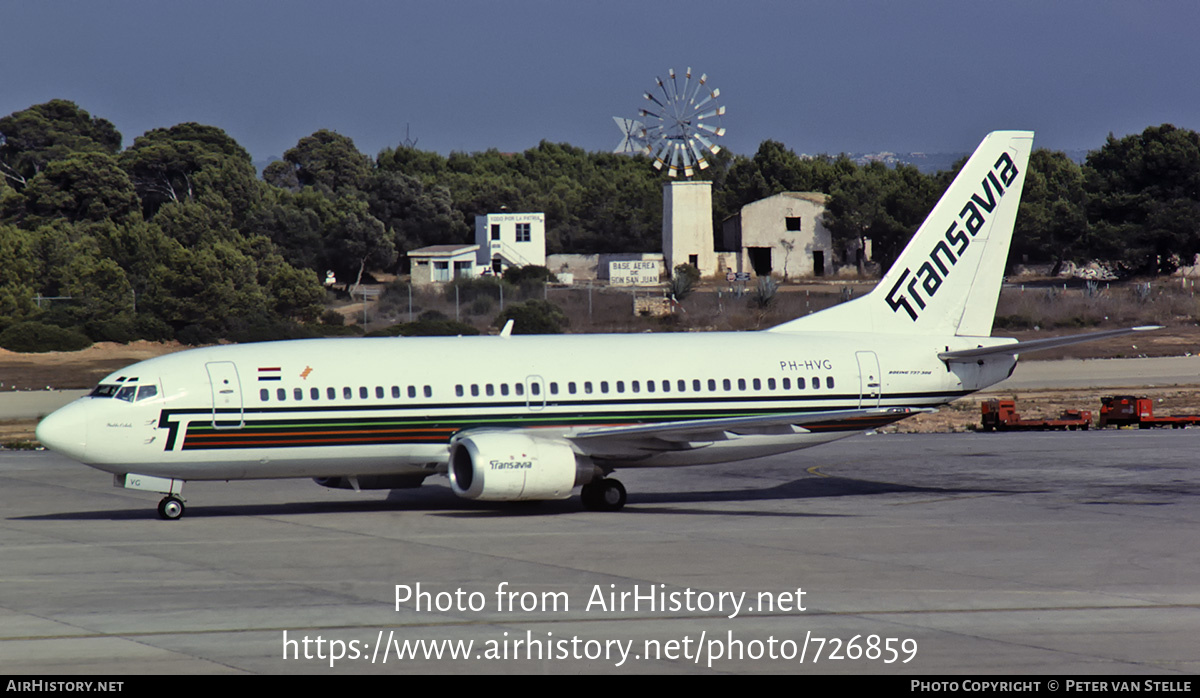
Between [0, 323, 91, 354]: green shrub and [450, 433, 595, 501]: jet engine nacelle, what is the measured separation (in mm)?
56998

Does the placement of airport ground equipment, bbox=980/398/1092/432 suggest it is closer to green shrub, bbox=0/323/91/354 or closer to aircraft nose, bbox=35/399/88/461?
aircraft nose, bbox=35/399/88/461

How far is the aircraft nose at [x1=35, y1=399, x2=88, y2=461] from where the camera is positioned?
88.0 ft

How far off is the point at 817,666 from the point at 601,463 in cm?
1466

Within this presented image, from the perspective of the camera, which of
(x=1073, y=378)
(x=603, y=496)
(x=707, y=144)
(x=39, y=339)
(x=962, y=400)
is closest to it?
(x=603, y=496)

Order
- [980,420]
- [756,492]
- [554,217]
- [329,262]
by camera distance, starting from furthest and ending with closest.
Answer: [554,217]
[329,262]
[980,420]
[756,492]

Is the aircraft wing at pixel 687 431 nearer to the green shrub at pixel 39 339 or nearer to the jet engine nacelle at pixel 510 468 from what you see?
the jet engine nacelle at pixel 510 468

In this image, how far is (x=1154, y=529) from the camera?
26094mm

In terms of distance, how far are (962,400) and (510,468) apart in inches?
1479

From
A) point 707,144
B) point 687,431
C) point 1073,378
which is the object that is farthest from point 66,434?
point 707,144

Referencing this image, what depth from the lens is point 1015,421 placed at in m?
47.4

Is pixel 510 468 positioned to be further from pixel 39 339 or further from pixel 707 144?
pixel 707 144

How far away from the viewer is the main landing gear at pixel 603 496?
2980cm
